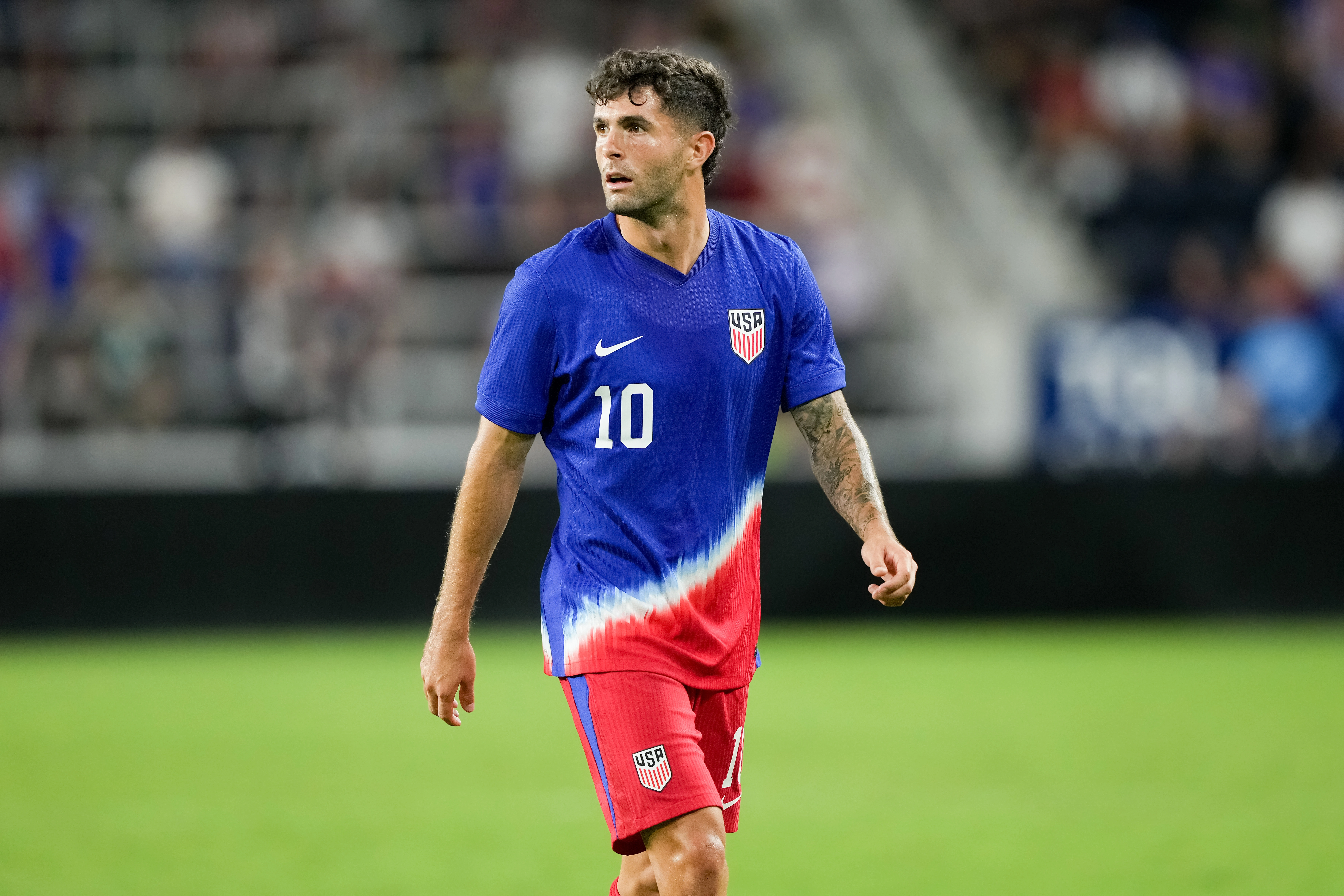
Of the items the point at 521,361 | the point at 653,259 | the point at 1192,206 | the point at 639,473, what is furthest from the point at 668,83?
the point at 1192,206

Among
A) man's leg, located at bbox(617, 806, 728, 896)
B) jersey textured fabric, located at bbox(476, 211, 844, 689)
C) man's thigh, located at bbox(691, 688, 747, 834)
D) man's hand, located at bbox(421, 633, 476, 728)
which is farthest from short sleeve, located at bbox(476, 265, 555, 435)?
man's leg, located at bbox(617, 806, 728, 896)

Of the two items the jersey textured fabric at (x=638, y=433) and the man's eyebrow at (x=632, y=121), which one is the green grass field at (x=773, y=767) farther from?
the man's eyebrow at (x=632, y=121)

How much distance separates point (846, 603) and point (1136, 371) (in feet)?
9.80

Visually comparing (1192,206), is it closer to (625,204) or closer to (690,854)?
(625,204)

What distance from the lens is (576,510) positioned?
467 centimetres

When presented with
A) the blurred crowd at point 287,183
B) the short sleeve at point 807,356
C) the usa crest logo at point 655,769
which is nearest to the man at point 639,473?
the usa crest logo at point 655,769

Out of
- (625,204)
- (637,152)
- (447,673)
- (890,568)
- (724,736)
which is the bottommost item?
(724,736)

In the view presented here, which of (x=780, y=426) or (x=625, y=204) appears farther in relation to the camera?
(x=780, y=426)

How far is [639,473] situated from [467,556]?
478 millimetres

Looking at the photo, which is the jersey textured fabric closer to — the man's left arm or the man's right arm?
the man's right arm

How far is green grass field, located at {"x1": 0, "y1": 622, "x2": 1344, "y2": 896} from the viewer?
7.14 m

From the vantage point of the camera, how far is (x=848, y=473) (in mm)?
4785

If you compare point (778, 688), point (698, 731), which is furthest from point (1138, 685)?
point (698, 731)

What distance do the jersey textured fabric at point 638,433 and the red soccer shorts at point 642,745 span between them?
0.04 metres
